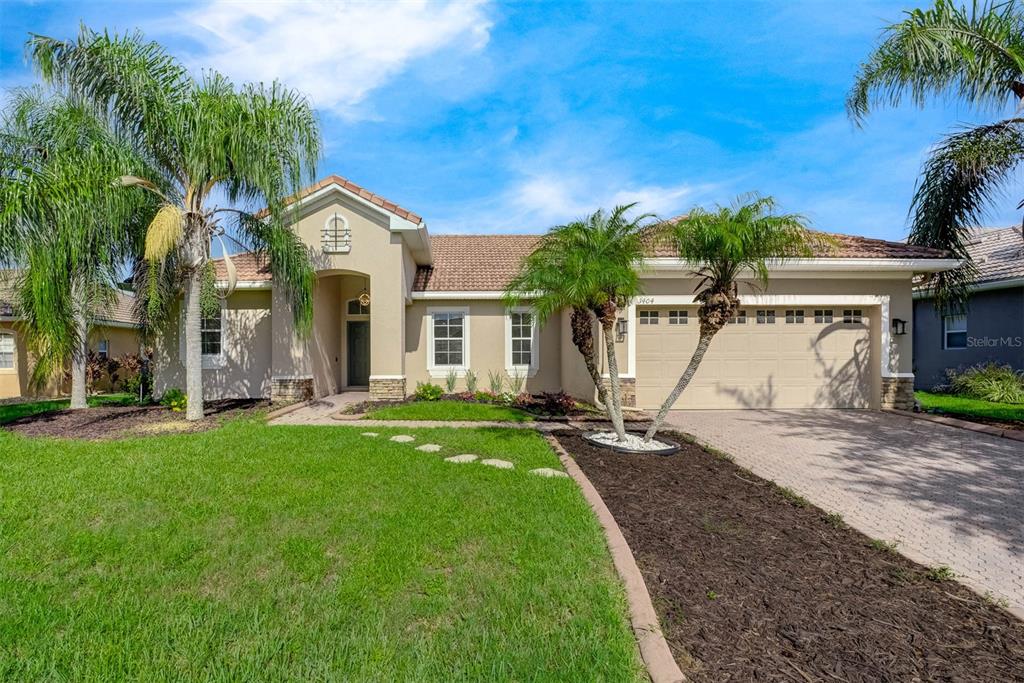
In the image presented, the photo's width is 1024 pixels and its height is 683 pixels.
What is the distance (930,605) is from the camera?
339cm

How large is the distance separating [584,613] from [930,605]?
242 cm

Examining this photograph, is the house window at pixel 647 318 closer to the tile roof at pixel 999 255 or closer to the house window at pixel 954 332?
the tile roof at pixel 999 255

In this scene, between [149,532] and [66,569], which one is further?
[149,532]

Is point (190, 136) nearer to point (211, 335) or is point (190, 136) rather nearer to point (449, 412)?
point (211, 335)

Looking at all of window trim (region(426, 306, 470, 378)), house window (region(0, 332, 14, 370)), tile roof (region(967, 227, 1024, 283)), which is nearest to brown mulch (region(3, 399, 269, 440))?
window trim (region(426, 306, 470, 378))

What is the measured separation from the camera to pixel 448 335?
46.7ft

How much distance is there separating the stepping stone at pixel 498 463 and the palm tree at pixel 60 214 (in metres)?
8.09

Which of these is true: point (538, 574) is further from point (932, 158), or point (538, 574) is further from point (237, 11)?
point (932, 158)

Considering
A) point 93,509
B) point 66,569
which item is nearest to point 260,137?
point 93,509

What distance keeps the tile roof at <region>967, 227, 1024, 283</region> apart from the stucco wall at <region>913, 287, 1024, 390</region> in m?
0.57

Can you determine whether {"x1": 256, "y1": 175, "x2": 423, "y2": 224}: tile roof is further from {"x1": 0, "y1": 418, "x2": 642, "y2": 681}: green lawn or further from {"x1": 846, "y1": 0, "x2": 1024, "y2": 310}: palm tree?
{"x1": 846, "y1": 0, "x2": 1024, "y2": 310}: palm tree

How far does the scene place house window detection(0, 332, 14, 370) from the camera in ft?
55.4

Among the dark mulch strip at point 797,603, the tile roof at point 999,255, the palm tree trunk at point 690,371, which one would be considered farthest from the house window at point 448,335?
the tile roof at point 999,255

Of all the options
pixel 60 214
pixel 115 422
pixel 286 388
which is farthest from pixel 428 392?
pixel 60 214
